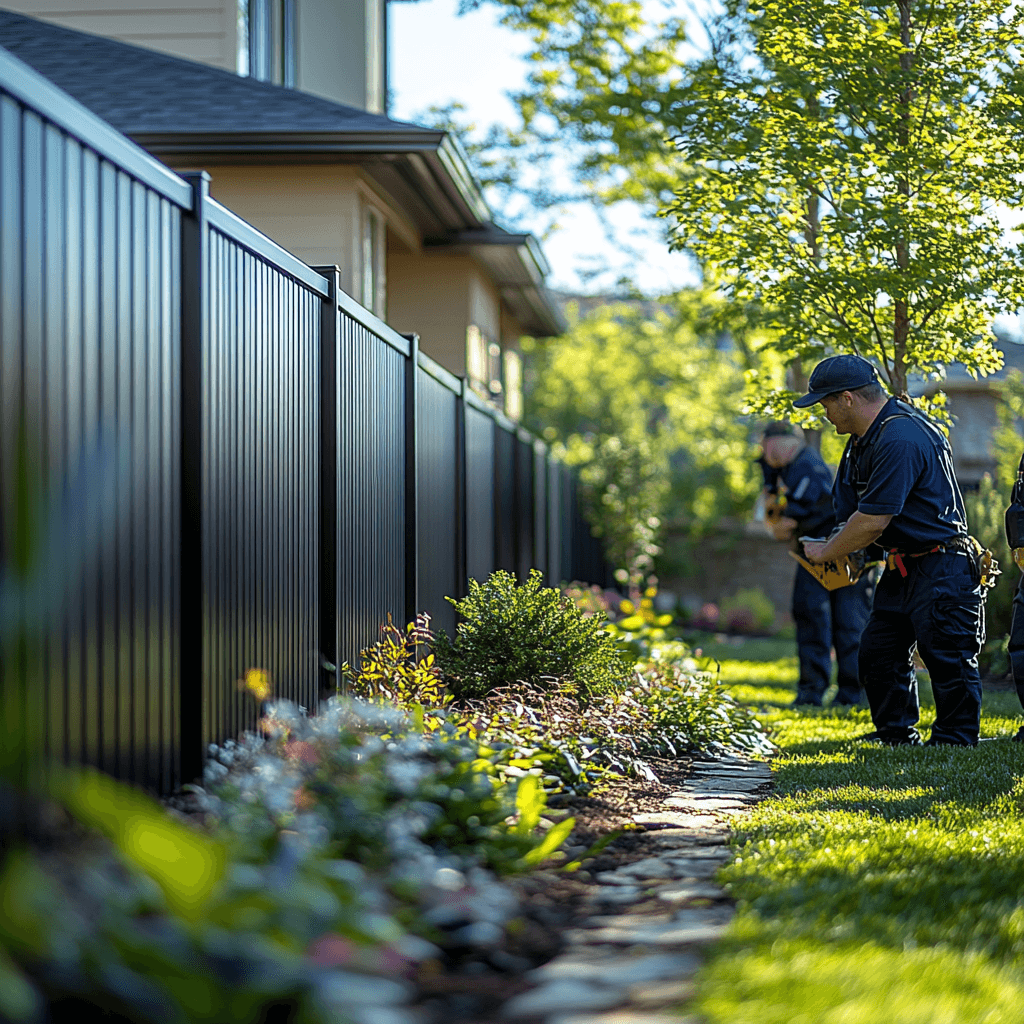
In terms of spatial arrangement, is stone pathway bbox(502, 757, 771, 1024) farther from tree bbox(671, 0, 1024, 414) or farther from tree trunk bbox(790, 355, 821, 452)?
tree trunk bbox(790, 355, 821, 452)

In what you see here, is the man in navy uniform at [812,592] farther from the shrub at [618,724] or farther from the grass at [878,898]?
the grass at [878,898]

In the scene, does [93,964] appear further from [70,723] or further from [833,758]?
[833,758]

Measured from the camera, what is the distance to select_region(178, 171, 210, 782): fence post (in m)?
3.67

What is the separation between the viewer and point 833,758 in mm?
6070

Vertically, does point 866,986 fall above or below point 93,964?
below

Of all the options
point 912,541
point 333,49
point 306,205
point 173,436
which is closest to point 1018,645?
point 912,541

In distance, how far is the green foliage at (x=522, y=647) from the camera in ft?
19.5

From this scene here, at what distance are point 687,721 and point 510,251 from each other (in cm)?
879

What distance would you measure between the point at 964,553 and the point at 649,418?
38.8 metres

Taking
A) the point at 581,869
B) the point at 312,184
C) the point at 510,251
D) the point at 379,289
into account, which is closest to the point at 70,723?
the point at 581,869

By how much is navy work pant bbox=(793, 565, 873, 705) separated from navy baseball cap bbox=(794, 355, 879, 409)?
2.96 metres

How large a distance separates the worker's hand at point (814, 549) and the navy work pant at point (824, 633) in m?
2.29

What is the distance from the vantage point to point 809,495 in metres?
9.55

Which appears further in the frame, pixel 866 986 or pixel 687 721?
pixel 687 721
